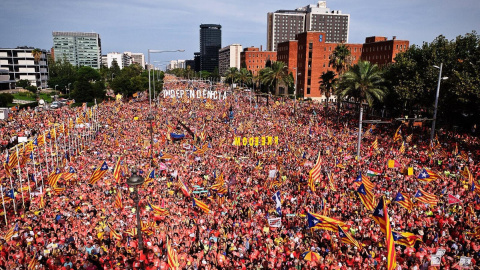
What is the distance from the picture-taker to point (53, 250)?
44.2ft

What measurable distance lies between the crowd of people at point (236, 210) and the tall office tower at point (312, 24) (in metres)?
147

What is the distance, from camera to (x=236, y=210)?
17.4 m

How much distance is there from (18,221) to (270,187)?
13.2 m

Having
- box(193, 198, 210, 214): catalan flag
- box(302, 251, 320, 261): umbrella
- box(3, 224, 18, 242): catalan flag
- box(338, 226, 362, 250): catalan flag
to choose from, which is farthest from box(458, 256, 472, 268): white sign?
box(3, 224, 18, 242): catalan flag

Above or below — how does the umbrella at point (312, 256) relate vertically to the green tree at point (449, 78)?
below

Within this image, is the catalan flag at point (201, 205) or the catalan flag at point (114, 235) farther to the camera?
the catalan flag at point (201, 205)

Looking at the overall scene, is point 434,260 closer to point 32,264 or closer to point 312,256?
point 312,256

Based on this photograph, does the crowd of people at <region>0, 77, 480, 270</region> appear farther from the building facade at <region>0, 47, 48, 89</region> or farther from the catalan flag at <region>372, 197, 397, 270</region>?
the building facade at <region>0, 47, 48, 89</region>

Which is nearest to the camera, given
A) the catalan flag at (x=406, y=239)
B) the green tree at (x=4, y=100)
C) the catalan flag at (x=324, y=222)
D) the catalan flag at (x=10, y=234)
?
the catalan flag at (x=406, y=239)

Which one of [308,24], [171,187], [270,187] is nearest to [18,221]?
[171,187]

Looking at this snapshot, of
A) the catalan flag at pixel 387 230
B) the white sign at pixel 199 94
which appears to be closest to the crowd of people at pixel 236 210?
the catalan flag at pixel 387 230

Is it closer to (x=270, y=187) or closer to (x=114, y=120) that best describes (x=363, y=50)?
(x=114, y=120)

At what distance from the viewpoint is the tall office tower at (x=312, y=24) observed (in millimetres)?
173375

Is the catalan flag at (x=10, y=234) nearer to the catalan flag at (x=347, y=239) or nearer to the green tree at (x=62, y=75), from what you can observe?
the catalan flag at (x=347, y=239)
